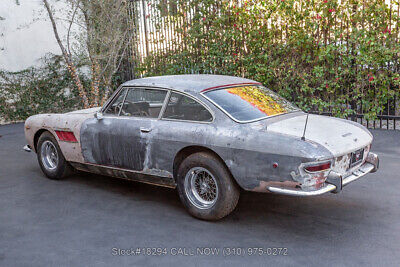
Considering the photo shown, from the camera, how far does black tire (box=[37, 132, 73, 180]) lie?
6006 mm

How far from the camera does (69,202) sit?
17.2 feet

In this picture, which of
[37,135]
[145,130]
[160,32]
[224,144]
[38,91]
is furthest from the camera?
[38,91]

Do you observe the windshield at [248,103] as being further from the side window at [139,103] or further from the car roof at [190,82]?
the side window at [139,103]

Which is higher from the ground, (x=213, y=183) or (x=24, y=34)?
(x=24, y=34)

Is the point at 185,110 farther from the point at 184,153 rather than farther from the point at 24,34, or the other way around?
the point at 24,34

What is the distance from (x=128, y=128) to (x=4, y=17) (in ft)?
32.3

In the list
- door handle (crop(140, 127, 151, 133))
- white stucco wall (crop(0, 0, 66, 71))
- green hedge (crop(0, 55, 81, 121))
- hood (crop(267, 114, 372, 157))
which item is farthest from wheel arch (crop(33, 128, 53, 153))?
white stucco wall (crop(0, 0, 66, 71))

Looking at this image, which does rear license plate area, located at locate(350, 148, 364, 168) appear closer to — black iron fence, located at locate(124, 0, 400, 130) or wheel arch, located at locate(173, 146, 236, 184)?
wheel arch, located at locate(173, 146, 236, 184)

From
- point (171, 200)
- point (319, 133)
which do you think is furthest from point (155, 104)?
point (319, 133)

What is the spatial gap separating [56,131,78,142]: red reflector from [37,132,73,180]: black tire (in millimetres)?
172

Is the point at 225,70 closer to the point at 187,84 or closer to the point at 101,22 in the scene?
the point at 101,22

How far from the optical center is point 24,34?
13.1 metres

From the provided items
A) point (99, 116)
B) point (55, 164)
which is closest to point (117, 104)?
point (99, 116)

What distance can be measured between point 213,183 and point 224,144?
0.48 metres
